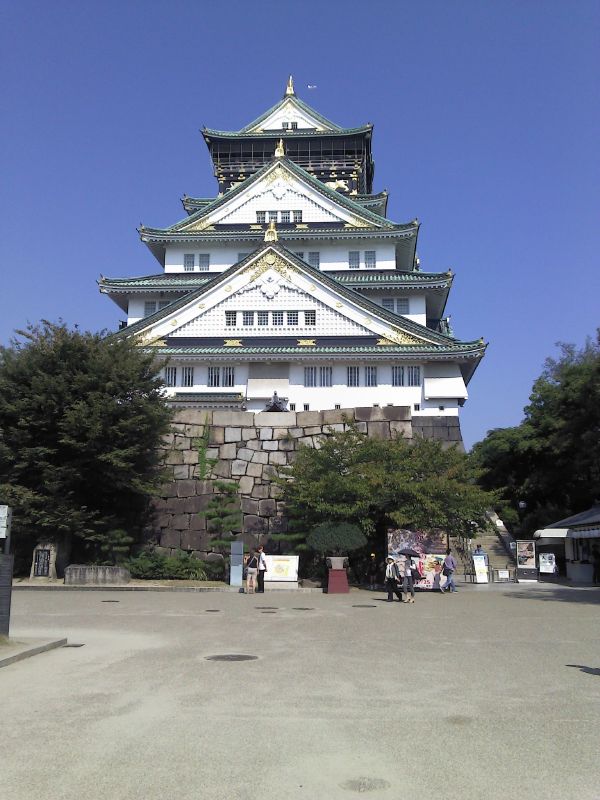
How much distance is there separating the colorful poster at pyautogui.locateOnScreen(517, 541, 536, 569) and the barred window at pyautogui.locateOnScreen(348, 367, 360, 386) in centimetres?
1416

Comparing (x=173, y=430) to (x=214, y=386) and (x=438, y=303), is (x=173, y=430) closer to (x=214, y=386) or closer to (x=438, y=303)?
(x=214, y=386)

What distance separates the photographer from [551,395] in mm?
42219

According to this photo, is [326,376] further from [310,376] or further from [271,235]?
[271,235]

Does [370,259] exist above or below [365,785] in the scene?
above

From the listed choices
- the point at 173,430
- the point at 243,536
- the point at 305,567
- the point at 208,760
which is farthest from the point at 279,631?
the point at 173,430

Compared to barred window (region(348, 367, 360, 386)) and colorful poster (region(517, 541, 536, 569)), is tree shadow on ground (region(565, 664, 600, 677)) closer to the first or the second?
colorful poster (region(517, 541, 536, 569))

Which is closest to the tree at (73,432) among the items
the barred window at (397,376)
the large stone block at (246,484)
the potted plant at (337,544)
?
the large stone block at (246,484)

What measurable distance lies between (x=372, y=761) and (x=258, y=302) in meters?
37.7

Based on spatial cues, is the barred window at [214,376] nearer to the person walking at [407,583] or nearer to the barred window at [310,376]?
the barred window at [310,376]

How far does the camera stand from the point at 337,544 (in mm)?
23422

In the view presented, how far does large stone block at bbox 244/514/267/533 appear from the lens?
28.6m

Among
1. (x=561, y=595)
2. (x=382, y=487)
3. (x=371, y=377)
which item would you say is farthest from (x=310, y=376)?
(x=561, y=595)

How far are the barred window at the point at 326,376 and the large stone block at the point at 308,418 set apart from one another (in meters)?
9.79

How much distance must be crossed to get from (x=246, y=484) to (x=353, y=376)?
43.3ft
